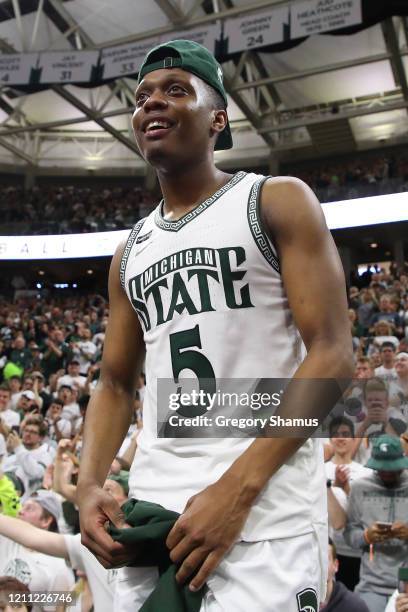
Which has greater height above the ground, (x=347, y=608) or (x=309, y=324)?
(x=309, y=324)

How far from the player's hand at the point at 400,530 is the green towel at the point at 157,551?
8.30 feet

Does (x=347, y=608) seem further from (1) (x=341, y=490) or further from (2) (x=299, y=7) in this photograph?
(2) (x=299, y=7)

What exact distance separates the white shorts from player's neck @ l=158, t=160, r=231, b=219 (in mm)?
676

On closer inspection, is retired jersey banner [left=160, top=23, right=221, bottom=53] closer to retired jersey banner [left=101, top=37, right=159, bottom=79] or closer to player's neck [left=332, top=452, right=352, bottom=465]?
retired jersey banner [left=101, top=37, right=159, bottom=79]

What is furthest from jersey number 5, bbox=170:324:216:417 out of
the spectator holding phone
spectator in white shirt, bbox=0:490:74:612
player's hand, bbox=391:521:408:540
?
player's hand, bbox=391:521:408:540

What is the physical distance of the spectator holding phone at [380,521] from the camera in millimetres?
3254

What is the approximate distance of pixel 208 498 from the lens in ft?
3.13

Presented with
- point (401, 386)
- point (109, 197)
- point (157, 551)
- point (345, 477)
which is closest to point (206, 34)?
point (109, 197)

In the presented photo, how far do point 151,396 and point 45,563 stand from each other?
7.81ft

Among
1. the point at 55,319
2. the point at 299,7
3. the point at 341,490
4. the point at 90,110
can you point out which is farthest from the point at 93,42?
the point at 341,490

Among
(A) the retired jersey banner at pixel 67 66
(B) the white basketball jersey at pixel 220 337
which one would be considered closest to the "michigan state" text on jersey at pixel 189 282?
(B) the white basketball jersey at pixel 220 337

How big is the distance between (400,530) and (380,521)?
15cm

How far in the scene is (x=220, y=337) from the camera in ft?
3.70

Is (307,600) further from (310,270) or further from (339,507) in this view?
(339,507)
